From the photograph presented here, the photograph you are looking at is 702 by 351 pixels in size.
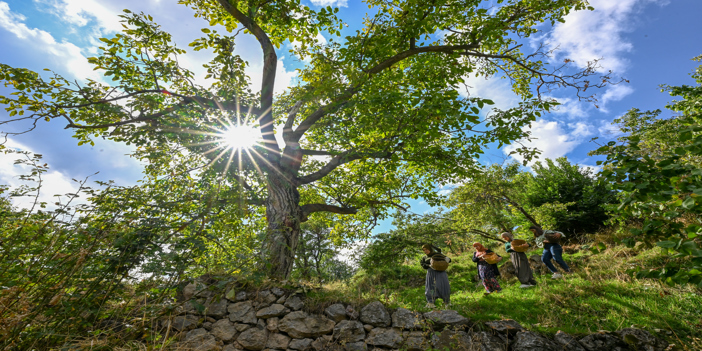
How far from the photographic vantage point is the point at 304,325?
13.8 ft

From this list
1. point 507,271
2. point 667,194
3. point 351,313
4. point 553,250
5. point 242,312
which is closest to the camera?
point 667,194

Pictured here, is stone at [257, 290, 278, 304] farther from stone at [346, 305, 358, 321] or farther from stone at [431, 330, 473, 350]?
stone at [431, 330, 473, 350]

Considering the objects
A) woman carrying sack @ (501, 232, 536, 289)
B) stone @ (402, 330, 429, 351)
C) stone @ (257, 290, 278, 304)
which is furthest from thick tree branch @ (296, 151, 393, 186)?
woman carrying sack @ (501, 232, 536, 289)

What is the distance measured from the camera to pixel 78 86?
5.67m

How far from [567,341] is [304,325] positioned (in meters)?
3.81

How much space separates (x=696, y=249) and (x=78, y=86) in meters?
9.51

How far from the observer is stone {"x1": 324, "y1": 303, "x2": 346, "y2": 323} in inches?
169

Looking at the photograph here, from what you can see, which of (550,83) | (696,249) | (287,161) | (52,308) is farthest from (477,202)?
(52,308)

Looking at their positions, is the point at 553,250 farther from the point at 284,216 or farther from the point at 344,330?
the point at 284,216

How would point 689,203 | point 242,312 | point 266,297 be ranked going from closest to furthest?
point 689,203 < point 242,312 < point 266,297

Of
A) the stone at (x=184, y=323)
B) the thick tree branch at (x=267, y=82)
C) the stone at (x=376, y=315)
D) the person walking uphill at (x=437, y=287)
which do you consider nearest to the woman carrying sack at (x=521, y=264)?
the person walking uphill at (x=437, y=287)

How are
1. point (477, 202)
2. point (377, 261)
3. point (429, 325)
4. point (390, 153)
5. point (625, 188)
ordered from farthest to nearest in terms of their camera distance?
point (477, 202) → point (377, 261) → point (390, 153) → point (429, 325) → point (625, 188)

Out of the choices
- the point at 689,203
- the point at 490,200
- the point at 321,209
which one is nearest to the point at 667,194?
the point at 689,203

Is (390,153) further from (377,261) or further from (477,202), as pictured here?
(477,202)
